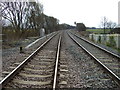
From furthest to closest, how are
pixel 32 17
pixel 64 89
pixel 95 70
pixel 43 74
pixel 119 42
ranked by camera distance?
1. pixel 32 17
2. pixel 119 42
3. pixel 95 70
4. pixel 43 74
5. pixel 64 89

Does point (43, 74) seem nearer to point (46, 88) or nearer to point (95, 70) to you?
point (46, 88)

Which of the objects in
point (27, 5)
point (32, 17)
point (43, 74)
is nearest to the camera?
point (43, 74)

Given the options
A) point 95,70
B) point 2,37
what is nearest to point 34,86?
point 95,70

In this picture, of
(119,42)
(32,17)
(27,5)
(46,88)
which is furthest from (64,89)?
(32,17)

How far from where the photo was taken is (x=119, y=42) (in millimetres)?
12008

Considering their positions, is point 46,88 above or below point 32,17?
below

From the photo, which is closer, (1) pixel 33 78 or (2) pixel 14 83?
(2) pixel 14 83

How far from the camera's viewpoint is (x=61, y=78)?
482 centimetres

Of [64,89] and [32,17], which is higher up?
[32,17]

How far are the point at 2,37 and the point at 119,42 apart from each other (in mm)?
10763

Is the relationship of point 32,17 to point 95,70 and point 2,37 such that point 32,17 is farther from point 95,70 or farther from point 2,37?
point 95,70

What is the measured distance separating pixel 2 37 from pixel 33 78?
1227cm

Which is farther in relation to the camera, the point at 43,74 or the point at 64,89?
the point at 43,74

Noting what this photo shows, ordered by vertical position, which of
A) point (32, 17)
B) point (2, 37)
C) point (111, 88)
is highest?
point (32, 17)
